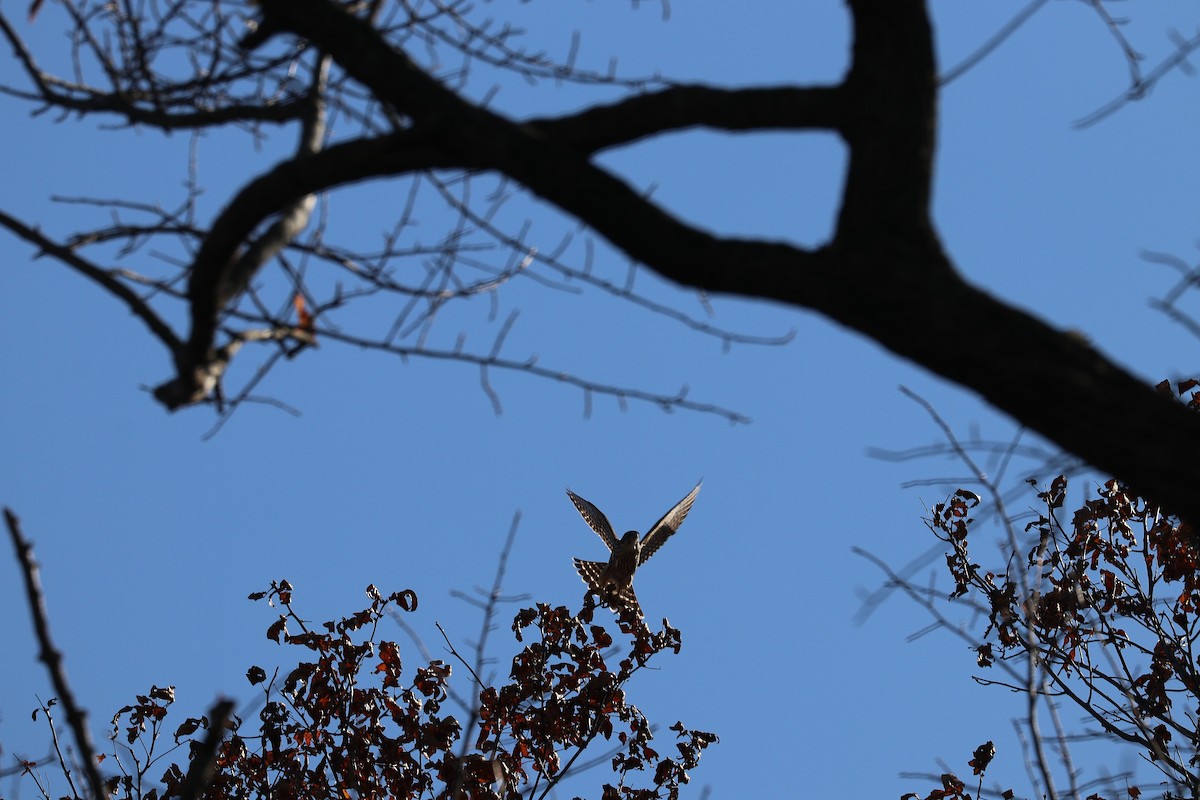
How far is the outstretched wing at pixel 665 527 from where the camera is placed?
28.7ft

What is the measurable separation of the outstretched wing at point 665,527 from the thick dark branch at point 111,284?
6.05 metres

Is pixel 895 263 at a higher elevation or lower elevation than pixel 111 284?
lower

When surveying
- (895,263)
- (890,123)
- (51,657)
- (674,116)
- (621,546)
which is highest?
(621,546)

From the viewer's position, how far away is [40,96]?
345 centimetres

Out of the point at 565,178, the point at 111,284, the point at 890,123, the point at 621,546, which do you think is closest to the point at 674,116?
the point at 565,178

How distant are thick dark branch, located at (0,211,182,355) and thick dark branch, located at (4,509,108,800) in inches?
46.1

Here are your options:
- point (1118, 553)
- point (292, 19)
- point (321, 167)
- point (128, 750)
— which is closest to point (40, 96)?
point (292, 19)

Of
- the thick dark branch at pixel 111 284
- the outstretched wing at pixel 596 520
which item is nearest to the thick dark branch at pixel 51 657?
the thick dark branch at pixel 111 284

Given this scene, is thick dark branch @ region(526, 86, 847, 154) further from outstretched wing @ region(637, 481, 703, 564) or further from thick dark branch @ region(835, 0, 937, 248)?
outstretched wing @ region(637, 481, 703, 564)

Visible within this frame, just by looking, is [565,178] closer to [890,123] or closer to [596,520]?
[890,123]

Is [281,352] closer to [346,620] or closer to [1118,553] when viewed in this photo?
[346,620]

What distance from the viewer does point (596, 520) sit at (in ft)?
29.0

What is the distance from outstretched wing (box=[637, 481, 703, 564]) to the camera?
8.73 m

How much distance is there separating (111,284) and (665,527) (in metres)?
6.46
